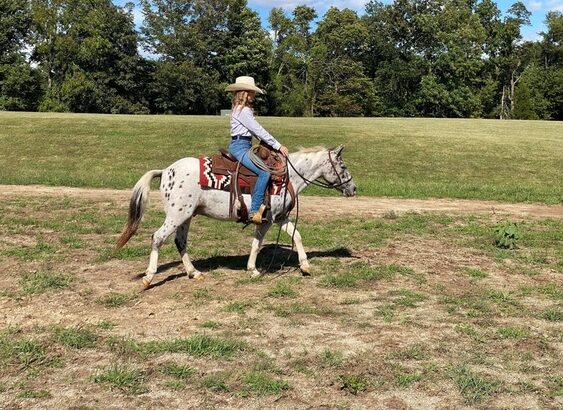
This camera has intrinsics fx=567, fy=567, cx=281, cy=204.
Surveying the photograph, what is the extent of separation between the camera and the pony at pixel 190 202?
24.6 feet

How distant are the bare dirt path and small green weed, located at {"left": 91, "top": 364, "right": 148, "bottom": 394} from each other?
8524 millimetres

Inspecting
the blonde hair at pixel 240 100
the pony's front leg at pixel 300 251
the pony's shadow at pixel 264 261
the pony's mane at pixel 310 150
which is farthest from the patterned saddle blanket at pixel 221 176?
the pony's shadow at pixel 264 261

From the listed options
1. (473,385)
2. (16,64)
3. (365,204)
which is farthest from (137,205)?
(16,64)

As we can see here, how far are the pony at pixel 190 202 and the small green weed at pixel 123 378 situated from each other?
2.48m

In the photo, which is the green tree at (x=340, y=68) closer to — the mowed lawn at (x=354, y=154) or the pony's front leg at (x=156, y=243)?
the mowed lawn at (x=354, y=154)

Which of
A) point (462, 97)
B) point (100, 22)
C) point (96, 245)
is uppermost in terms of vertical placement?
point (100, 22)

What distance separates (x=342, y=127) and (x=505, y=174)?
40.1ft

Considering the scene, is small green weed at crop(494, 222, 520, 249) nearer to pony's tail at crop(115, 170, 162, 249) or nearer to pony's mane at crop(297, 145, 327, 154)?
pony's mane at crop(297, 145, 327, 154)

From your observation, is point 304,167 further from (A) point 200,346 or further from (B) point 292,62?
(B) point 292,62

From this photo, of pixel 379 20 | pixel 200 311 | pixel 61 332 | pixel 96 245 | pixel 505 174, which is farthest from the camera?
pixel 379 20

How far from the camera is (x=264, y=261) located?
9023 mm

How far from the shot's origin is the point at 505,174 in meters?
22.8

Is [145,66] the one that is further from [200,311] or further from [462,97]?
[200,311]

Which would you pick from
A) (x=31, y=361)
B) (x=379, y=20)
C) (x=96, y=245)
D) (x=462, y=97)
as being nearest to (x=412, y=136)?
(x=96, y=245)
